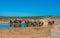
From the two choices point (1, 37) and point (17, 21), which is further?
point (17, 21)

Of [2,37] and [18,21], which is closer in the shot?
[2,37]

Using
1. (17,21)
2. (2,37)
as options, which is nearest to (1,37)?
(2,37)

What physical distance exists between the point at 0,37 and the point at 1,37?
154 millimetres

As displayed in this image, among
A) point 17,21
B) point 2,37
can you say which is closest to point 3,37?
point 2,37

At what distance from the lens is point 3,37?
21.0m

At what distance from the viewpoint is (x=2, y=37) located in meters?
21.0

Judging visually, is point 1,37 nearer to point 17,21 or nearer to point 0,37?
point 0,37

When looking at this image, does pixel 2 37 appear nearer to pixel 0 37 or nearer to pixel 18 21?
pixel 0 37

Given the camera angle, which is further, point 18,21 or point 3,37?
point 18,21

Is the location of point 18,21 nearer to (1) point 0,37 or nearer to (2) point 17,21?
(2) point 17,21

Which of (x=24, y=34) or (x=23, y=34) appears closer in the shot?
(x=23, y=34)

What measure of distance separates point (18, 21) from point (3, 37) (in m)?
34.5

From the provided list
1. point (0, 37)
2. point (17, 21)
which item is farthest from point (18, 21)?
point (0, 37)

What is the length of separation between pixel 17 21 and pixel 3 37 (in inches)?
1347
